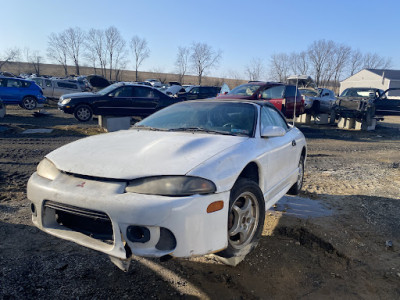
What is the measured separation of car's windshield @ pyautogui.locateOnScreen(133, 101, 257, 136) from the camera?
306 centimetres

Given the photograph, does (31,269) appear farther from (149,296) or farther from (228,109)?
(228,109)

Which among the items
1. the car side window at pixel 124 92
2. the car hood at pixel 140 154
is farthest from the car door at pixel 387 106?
the car hood at pixel 140 154

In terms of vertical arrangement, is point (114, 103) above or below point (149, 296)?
above

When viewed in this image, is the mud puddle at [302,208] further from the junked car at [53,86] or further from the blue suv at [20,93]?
the junked car at [53,86]

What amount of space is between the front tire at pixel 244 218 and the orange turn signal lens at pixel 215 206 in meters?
0.14

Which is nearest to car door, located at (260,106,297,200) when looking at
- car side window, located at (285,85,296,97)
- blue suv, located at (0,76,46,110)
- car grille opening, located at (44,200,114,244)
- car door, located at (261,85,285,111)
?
car grille opening, located at (44,200,114,244)

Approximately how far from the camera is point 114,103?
1134 cm

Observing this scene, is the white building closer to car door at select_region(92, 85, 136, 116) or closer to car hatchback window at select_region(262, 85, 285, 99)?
car hatchback window at select_region(262, 85, 285, 99)

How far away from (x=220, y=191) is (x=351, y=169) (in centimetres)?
557

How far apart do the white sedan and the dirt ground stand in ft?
1.09

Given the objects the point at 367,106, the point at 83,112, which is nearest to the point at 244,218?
the point at 83,112

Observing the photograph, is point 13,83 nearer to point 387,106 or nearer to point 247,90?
point 247,90

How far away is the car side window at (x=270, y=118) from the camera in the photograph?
3.46m

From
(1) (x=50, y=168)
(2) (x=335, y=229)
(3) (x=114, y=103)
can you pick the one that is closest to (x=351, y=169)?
(2) (x=335, y=229)
